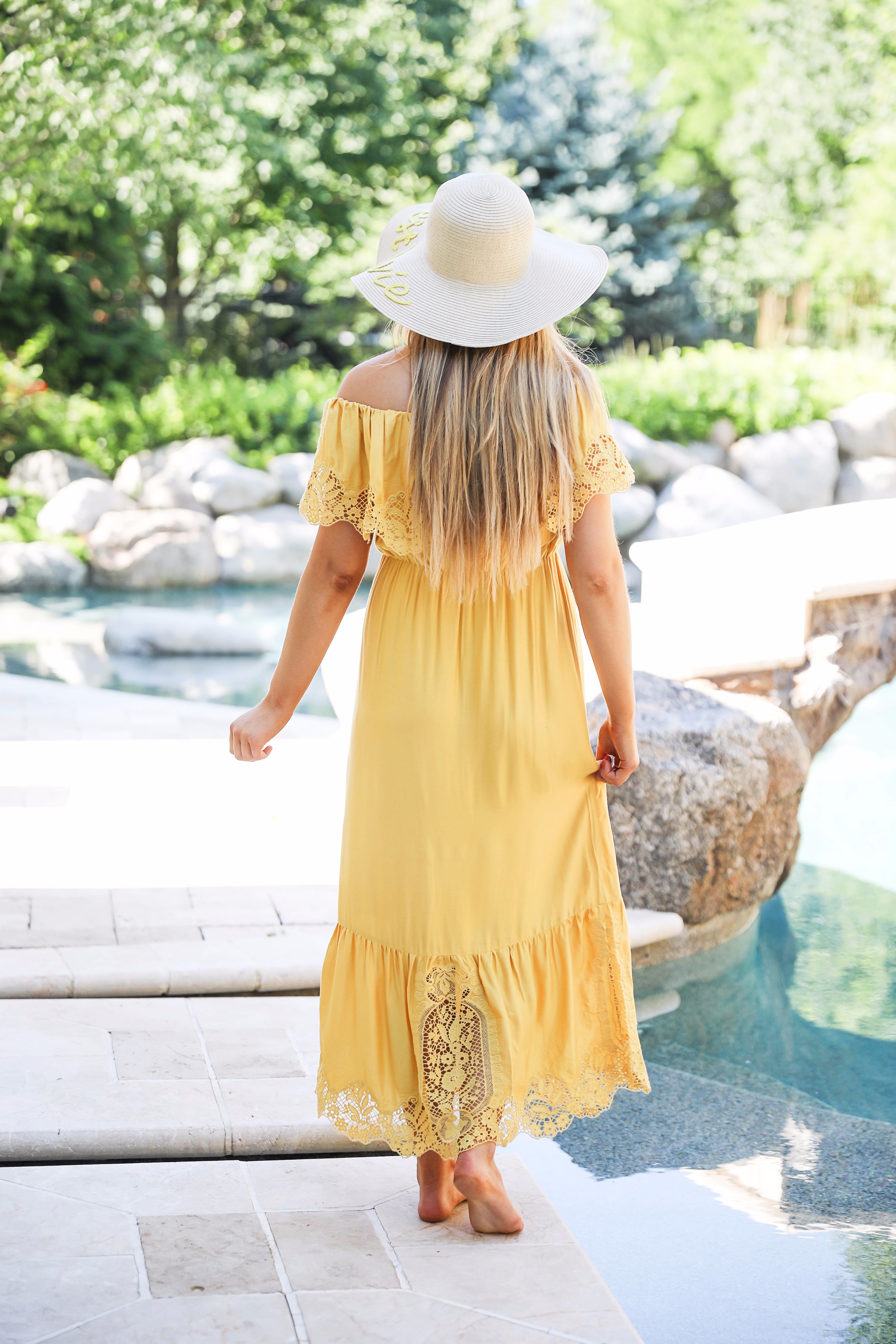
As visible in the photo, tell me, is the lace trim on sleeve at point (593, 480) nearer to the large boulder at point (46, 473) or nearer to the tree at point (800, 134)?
the large boulder at point (46, 473)

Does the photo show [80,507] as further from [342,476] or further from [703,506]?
[342,476]

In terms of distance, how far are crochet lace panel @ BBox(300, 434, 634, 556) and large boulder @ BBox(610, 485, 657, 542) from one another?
8.99 m

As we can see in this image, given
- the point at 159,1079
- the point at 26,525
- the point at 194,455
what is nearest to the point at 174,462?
the point at 194,455

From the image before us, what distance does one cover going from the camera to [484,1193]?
1953 mm

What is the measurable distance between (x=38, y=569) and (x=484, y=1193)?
27.2 feet

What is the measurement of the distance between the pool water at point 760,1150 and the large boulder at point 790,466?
8091 mm

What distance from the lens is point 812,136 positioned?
61.1 feet

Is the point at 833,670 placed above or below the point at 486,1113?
above

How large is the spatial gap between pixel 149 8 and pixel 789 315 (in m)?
11.9

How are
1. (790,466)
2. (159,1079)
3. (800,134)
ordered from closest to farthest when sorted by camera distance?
(159,1079)
(790,466)
(800,134)

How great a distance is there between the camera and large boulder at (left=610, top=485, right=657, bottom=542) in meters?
10.8

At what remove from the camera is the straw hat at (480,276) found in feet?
5.64

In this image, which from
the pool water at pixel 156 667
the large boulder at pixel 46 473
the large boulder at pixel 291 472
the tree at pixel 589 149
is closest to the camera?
the pool water at pixel 156 667

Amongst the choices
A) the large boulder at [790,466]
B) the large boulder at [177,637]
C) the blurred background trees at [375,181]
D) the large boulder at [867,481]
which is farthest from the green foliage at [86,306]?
the large boulder at [867,481]
